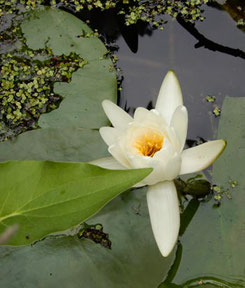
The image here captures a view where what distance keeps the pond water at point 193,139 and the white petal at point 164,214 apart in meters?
0.14

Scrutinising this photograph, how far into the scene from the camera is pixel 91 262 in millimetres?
1344

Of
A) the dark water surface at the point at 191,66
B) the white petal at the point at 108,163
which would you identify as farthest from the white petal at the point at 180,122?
the dark water surface at the point at 191,66

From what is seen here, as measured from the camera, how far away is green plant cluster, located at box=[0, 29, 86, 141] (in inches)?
70.2

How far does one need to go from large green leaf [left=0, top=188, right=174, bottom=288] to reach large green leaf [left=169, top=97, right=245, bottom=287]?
100 millimetres

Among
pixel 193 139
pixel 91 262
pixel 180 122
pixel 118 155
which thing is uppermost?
pixel 180 122

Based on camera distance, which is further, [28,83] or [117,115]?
[28,83]

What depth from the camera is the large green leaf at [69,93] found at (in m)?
1.51

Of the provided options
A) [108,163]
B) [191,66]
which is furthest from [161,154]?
[191,66]

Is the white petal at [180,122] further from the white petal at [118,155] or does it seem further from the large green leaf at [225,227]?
the large green leaf at [225,227]

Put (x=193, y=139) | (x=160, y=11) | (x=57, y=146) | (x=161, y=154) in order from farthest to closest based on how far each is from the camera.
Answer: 1. (x=160, y=11)
2. (x=193, y=139)
3. (x=57, y=146)
4. (x=161, y=154)

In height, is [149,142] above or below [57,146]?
above

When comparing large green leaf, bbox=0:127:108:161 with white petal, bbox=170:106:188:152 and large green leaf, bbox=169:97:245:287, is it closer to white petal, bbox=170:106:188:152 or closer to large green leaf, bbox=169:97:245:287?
white petal, bbox=170:106:188:152

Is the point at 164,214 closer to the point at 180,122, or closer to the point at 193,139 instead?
the point at 180,122

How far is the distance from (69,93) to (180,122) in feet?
2.05
